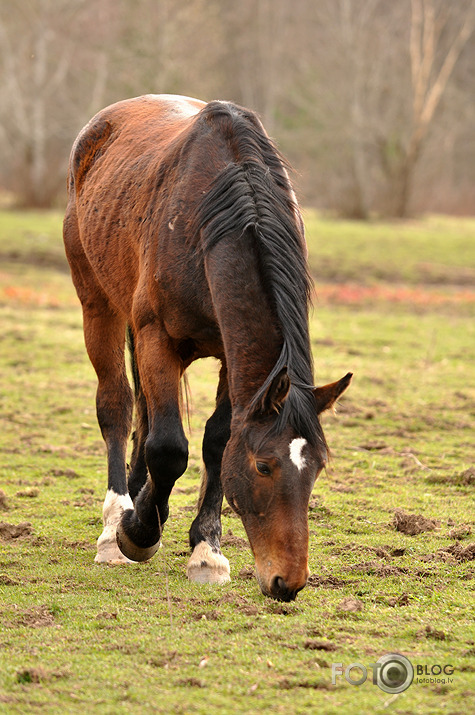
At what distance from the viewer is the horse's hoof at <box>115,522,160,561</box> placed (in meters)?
4.39

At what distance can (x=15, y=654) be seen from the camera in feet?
10.5

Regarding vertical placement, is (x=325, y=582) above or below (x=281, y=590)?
below

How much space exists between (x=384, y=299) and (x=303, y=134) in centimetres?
2279

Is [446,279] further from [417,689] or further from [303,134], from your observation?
[303,134]

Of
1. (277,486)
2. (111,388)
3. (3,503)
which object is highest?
(277,486)

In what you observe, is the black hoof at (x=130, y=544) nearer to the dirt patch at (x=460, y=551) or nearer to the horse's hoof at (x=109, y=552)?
the horse's hoof at (x=109, y=552)

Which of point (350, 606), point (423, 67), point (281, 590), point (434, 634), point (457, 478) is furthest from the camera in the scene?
point (423, 67)

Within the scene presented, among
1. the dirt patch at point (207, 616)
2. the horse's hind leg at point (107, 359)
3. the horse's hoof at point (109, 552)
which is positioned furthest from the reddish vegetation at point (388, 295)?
the dirt patch at point (207, 616)

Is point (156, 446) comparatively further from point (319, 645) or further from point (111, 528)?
point (319, 645)

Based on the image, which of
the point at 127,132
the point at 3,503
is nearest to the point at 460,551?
the point at 3,503

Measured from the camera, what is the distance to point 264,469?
Answer: 3359 millimetres

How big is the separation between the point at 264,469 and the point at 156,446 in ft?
2.94

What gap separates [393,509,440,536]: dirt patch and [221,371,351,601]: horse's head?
169 cm

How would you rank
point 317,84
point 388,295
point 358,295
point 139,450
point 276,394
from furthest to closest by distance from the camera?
point 317,84
point 388,295
point 358,295
point 139,450
point 276,394
